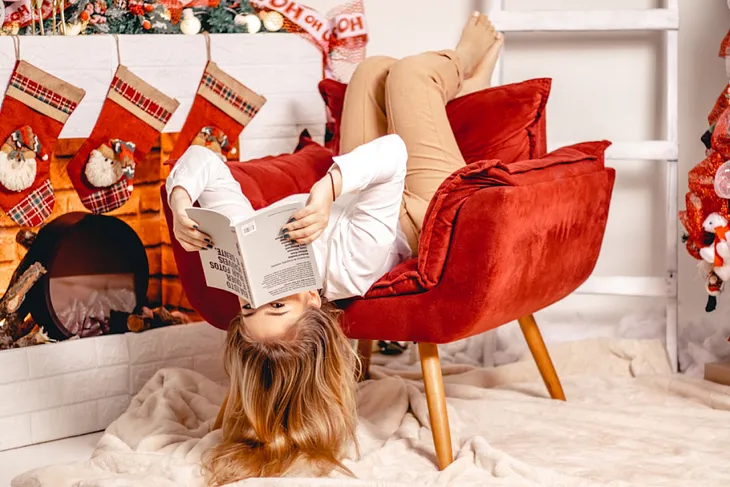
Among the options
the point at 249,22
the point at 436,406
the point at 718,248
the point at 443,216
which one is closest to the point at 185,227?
the point at 443,216

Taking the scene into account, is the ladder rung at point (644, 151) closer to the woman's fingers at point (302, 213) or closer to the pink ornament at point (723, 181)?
the pink ornament at point (723, 181)

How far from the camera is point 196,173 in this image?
194cm

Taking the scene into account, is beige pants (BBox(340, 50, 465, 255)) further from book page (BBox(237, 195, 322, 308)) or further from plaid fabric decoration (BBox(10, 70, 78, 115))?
plaid fabric decoration (BBox(10, 70, 78, 115))

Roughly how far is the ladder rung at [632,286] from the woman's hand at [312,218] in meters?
1.22

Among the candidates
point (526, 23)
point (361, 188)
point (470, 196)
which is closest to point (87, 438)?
point (361, 188)

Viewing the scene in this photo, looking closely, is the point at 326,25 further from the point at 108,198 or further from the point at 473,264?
the point at 473,264

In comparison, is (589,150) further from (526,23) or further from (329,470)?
(329,470)

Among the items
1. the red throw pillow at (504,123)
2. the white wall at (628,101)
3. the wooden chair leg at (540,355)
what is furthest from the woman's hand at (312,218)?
the white wall at (628,101)

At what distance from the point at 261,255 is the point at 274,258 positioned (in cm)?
3

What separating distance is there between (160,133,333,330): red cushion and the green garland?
0.44 meters

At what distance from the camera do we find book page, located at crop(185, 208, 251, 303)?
1673mm

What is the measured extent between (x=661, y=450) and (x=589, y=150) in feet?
2.25

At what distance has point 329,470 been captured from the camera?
1.80m

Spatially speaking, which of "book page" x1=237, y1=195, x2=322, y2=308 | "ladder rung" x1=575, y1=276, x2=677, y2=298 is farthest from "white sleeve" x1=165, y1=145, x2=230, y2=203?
"ladder rung" x1=575, y1=276, x2=677, y2=298
